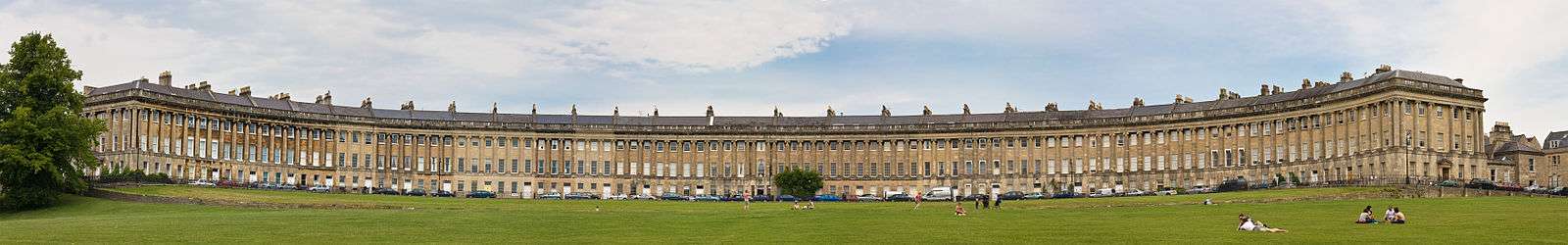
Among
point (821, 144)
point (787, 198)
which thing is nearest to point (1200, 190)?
point (787, 198)

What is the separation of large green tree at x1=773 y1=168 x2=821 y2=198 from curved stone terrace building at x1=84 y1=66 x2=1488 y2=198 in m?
9.92

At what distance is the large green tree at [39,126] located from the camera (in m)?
75.1

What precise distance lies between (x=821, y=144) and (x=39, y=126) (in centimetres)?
6739

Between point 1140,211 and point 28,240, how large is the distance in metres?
38.4

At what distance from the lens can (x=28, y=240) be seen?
43688 millimetres

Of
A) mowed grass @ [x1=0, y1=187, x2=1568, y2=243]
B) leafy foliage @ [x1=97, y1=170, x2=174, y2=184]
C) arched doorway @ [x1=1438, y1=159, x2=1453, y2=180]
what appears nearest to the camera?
mowed grass @ [x1=0, y1=187, x2=1568, y2=243]

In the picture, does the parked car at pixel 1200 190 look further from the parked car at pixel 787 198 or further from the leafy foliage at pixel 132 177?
the leafy foliage at pixel 132 177

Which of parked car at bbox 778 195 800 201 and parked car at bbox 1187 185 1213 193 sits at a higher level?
parked car at bbox 1187 185 1213 193

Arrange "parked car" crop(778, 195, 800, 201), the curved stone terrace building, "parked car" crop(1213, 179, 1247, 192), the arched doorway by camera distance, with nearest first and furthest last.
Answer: "parked car" crop(1213, 179, 1247, 192) → the arched doorway → the curved stone terrace building → "parked car" crop(778, 195, 800, 201)

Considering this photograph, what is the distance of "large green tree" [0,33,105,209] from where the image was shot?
7512 cm

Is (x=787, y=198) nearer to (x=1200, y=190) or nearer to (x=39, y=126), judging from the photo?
(x=1200, y=190)

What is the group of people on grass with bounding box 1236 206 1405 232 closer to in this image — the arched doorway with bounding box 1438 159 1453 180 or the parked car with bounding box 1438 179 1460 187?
the parked car with bounding box 1438 179 1460 187

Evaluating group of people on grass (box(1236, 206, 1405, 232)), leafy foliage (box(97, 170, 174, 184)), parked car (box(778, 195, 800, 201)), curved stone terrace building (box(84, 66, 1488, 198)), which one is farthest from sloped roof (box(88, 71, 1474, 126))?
group of people on grass (box(1236, 206, 1405, 232))

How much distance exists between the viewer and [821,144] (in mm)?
133000
